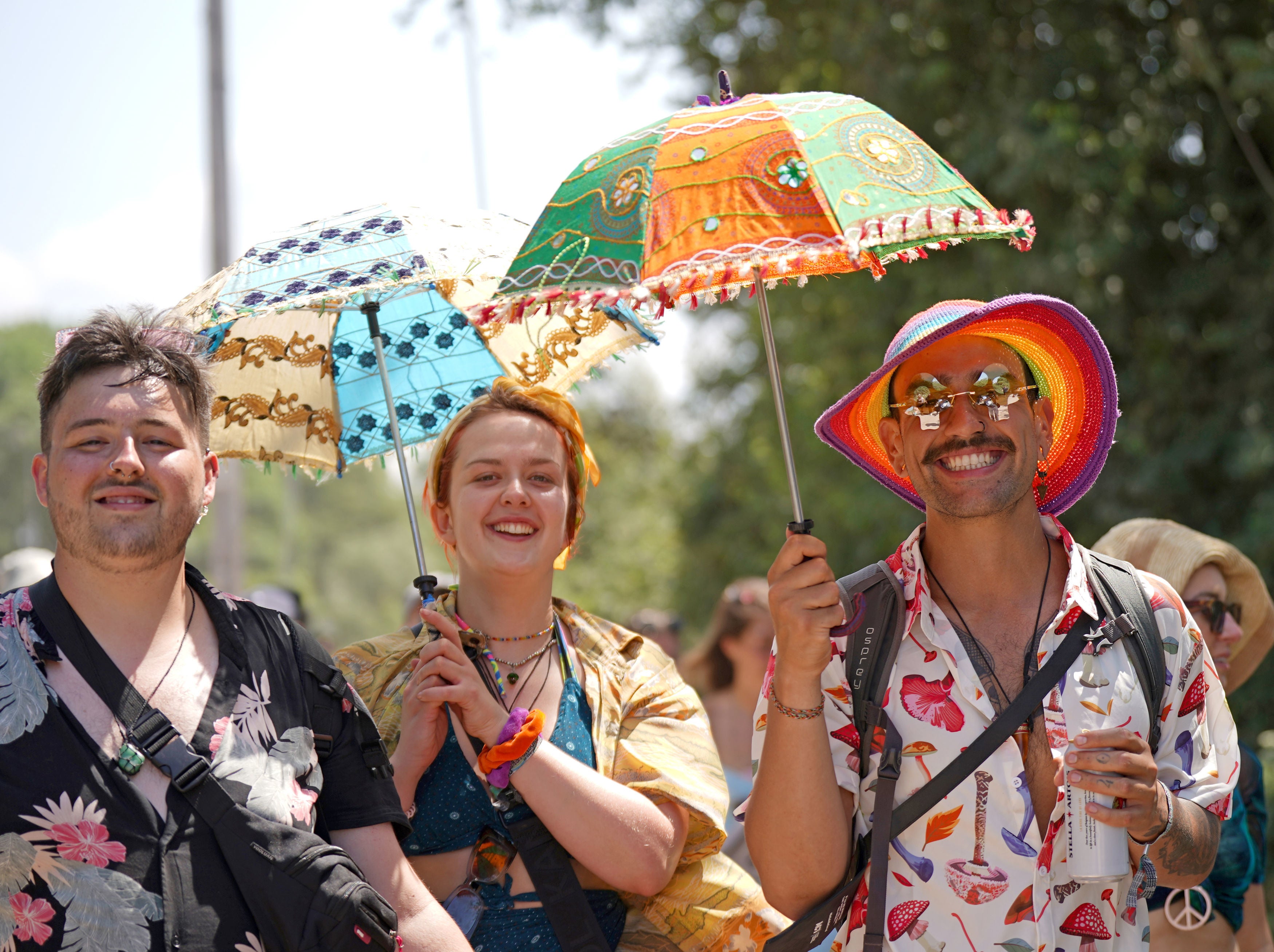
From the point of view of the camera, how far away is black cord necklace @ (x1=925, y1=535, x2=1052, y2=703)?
2.72m

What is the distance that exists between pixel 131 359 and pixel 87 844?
960 mm

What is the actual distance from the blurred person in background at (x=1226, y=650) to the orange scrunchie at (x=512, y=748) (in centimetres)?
193

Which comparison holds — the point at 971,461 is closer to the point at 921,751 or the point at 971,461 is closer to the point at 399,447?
the point at 921,751

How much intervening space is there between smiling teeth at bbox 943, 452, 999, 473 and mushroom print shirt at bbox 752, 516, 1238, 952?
0.81ft

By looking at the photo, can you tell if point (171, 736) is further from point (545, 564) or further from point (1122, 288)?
point (1122, 288)

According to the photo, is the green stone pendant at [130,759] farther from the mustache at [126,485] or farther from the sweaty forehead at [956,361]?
the sweaty forehead at [956,361]

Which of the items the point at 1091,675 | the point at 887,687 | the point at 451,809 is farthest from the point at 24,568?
the point at 1091,675

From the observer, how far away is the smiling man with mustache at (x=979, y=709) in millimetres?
2551

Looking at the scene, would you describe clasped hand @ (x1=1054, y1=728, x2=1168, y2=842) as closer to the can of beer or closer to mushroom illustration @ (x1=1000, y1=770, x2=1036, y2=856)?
the can of beer

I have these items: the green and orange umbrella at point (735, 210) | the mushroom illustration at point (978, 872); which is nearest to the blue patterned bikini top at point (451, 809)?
the mushroom illustration at point (978, 872)

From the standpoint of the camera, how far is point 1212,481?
26.5 ft

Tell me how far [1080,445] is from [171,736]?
2.23m

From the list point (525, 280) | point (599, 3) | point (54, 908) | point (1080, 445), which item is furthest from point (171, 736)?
point (599, 3)

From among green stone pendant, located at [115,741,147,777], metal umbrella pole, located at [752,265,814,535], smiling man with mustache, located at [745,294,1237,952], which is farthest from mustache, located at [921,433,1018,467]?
green stone pendant, located at [115,741,147,777]
